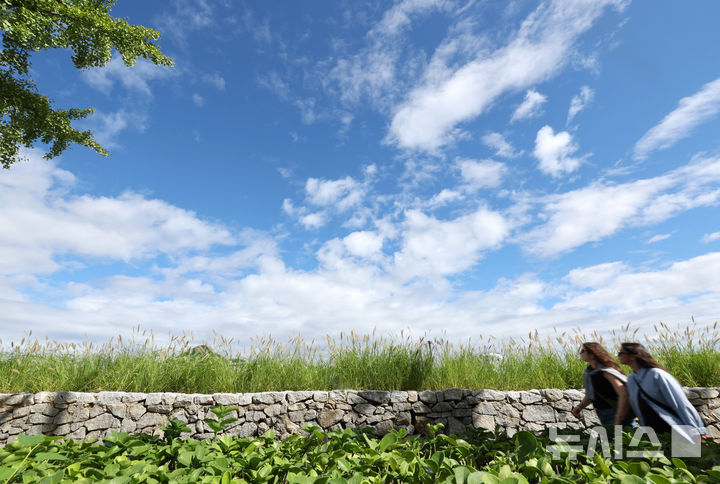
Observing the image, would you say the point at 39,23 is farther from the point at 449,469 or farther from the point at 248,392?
the point at 449,469

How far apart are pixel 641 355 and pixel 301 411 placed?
4.76 m

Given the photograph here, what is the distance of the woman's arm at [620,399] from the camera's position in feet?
14.4

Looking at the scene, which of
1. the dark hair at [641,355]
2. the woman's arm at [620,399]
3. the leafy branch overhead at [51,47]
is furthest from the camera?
the leafy branch overhead at [51,47]

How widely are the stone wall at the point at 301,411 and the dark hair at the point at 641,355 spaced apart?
9.41 ft

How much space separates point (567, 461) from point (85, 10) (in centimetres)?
1272

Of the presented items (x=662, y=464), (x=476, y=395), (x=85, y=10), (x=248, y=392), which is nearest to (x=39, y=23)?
(x=85, y=10)

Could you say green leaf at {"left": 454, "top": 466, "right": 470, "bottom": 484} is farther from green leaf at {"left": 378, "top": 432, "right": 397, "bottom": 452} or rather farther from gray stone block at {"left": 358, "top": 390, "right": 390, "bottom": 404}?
gray stone block at {"left": 358, "top": 390, "right": 390, "bottom": 404}

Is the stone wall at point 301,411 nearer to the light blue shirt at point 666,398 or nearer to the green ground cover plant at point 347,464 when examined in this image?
the light blue shirt at point 666,398

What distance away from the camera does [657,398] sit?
12.6 ft

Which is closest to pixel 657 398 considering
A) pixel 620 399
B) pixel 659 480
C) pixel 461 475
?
pixel 620 399

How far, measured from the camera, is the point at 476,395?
6.74m

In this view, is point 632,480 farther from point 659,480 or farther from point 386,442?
point 386,442

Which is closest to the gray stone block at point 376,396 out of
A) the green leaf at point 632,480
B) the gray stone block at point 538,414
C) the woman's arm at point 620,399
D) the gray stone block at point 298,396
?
the gray stone block at point 298,396

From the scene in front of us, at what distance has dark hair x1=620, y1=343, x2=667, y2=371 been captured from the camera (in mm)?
4070
